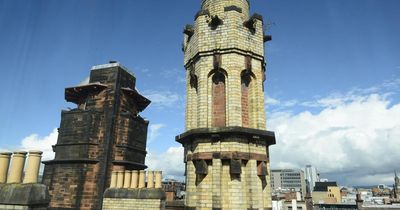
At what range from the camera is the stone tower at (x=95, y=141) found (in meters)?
16.0

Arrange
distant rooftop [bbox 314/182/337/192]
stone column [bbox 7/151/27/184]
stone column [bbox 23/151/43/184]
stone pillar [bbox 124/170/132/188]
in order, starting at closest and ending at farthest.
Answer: stone column [bbox 23/151/43/184] < stone column [bbox 7/151/27/184] < stone pillar [bbox 124/170/132/188] < distant rooftop [bbox 314/182/337/192]

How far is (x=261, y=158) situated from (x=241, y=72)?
13.2 feet

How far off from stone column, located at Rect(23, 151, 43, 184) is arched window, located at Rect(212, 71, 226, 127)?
6.88 metres

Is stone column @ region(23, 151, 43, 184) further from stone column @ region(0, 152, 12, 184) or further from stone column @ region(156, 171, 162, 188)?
stone column @ region(156, 171, 162, 188)

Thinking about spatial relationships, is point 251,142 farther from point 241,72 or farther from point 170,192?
point 170,192

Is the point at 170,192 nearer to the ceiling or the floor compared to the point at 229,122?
nearer to the floor

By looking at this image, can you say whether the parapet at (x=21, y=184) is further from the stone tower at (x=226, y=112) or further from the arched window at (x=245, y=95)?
the arched window at (x=245, y=95)

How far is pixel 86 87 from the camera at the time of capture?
722 inches

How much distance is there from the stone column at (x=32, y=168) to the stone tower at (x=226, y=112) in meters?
5.83

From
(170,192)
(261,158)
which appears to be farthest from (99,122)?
(261,158)

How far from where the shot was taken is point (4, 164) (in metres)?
8.59

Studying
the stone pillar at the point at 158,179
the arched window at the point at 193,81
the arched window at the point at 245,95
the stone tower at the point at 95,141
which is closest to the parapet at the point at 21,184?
the stone pillar at the point at 158,179

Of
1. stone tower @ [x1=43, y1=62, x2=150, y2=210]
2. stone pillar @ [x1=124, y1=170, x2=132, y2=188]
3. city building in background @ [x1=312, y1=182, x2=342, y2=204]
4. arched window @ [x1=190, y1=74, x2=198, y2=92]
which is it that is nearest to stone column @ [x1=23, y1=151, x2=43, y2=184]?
stone pillar @ [x1=124, y1=170, x2=132, y2=188]

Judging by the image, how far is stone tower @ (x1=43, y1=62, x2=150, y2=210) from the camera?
52.6ft
